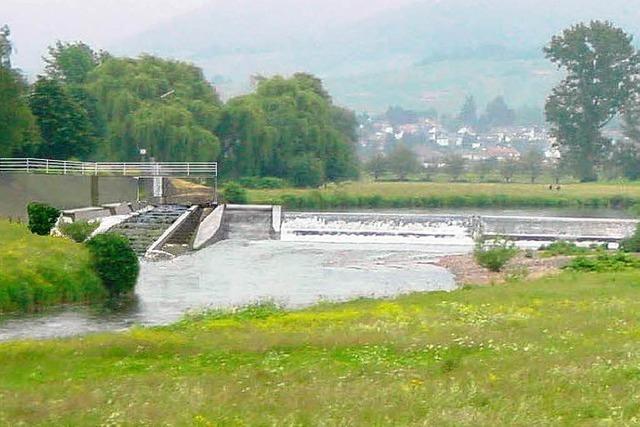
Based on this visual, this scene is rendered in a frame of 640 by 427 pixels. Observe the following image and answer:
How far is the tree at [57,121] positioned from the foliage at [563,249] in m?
29.5

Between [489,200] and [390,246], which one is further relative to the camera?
[489,200]

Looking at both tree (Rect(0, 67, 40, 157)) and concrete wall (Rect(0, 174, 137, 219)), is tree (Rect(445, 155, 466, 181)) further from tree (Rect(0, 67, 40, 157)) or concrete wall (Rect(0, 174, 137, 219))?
tree (Rect(0, 67, 40, 157))

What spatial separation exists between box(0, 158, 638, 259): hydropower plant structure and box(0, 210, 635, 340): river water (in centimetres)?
9

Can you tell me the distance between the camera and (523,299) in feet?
75.6

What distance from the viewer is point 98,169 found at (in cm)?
5516

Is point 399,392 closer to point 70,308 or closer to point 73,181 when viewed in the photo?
point 70,308

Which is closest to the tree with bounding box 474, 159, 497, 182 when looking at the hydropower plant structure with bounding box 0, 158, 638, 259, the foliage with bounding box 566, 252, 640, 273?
the hydropower plant structure with bounding box 0, 158, 638, 259

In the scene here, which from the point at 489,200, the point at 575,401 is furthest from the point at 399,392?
the point at 489,200

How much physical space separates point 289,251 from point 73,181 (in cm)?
1141

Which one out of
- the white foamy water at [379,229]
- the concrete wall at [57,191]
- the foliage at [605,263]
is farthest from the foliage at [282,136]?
the foliage at [605,263]

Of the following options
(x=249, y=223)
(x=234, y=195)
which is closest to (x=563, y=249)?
(x=249, y=223)

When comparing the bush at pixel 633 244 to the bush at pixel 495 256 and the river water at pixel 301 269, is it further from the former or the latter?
the river water at pixel 301 269

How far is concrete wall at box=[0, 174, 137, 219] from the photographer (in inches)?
1791

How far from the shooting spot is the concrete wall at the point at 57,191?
149ft
